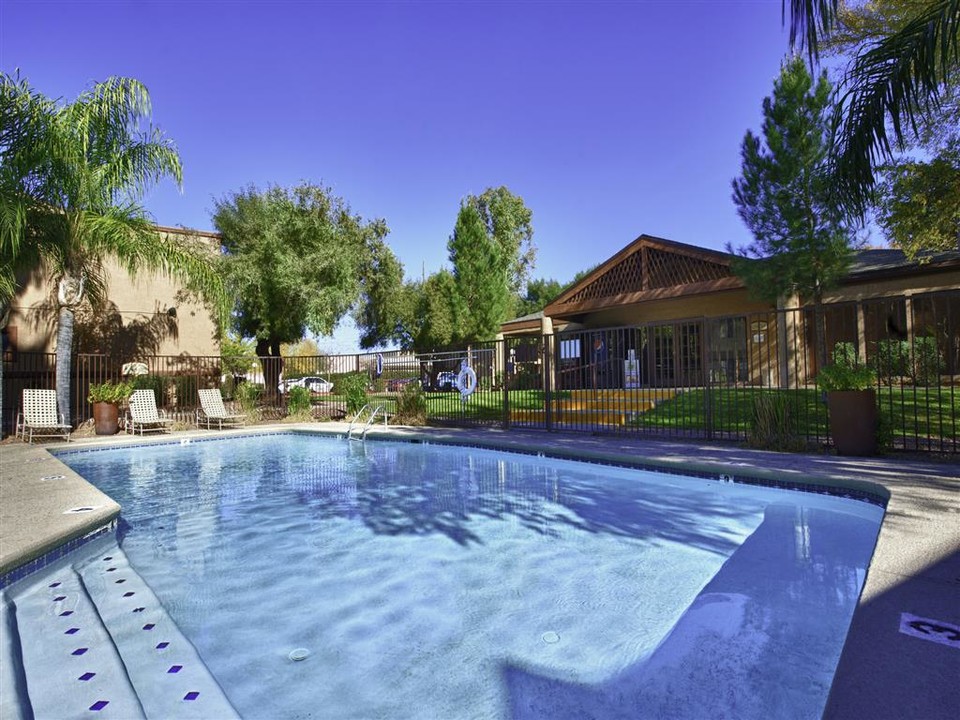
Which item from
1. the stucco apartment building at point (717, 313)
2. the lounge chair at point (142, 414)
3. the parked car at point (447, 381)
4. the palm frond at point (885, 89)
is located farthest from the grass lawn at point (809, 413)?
the lounge chair at point (142, 414)

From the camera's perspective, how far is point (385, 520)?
566 cm

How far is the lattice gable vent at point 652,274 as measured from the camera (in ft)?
51.0

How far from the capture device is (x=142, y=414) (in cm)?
1257

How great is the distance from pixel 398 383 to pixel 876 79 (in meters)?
12.2

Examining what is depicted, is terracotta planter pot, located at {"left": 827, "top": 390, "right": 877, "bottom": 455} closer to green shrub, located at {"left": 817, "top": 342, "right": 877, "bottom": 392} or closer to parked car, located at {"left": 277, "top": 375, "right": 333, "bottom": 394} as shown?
green shrub, located at {"left": 817, "top": 342, "right": 877, "bottom": 392}

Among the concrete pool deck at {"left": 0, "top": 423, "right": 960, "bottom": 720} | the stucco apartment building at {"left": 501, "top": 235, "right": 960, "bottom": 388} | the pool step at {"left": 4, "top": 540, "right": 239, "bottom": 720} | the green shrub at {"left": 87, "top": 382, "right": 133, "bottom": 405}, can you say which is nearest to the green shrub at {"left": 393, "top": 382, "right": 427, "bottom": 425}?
the stucco apartment building at {"left": 501, "top": 235, "right": 960, "bottom": 388}

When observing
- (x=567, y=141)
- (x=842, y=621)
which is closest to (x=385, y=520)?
(x=842, y=621)

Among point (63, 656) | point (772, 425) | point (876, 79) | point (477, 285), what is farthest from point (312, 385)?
point (876, 79)

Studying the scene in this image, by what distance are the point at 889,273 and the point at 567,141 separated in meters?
11.6

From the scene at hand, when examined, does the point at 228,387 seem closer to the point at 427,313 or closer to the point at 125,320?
the point at 125,320

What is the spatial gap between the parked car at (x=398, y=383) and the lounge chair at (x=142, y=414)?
5.80m

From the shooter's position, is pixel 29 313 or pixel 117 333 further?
pixel 117 333

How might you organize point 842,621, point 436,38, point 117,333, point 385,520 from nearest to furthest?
1. point 842,621
2. point 385,520
3. point 436,38
4. point 117,333

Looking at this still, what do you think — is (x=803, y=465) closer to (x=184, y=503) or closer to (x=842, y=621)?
(x=842, y=621)
